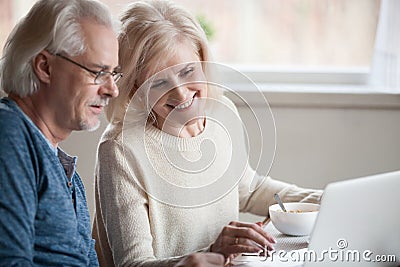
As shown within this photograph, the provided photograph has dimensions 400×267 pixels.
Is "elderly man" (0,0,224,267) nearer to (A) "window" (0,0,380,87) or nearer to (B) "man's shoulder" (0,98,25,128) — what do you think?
(B) "man's shoulder" (0,98,25,128)

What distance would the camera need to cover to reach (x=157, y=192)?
1643 millimetres

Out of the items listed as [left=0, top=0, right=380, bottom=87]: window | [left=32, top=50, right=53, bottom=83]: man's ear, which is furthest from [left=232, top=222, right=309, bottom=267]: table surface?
[left=0, top=0, right=380, bottom=87]: window

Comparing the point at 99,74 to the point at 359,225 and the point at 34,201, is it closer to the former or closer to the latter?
the point at 34,201

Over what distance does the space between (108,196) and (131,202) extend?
5cm

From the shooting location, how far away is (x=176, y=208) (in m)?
1.68

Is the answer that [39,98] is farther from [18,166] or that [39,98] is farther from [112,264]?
[112,264]

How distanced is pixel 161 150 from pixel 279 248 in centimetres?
38

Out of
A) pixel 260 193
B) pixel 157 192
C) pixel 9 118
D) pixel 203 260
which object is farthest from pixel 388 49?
pixel 9 118

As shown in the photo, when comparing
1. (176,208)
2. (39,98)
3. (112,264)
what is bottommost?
(112,264)

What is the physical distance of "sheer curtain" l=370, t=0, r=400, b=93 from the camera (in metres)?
2.78

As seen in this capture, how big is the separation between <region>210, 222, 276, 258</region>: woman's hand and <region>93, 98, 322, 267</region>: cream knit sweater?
16 centimetres

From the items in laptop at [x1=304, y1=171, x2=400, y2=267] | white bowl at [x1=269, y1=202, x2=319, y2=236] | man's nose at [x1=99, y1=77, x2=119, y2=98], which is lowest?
white bowl at [x1=269, y1=202, x2=319, y2=236]

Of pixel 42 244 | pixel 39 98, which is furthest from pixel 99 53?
pixel 42 244

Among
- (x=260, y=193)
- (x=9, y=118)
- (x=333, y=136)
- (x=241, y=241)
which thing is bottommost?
(x=333, y=136)
